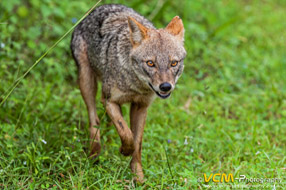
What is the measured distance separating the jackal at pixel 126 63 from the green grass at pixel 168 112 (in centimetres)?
32

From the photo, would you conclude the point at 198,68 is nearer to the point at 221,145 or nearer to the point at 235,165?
the point at 221,145

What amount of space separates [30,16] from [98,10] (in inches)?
120

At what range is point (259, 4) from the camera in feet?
40.1

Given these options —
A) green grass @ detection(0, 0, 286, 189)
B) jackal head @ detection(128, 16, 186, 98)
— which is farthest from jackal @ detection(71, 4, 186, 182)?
green grass @ detection(0, 0, 286, 189)

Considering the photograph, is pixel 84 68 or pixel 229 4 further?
pixel 229 4

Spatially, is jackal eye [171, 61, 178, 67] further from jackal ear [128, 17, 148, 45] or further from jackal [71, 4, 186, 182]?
jackal ear [128, 17, 148, 45]

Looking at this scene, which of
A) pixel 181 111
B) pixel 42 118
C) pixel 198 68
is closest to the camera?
pixel 42 118

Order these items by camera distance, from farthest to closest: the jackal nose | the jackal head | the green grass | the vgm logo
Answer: the green grass
the vgm logo
the jackal head
the jackal nose

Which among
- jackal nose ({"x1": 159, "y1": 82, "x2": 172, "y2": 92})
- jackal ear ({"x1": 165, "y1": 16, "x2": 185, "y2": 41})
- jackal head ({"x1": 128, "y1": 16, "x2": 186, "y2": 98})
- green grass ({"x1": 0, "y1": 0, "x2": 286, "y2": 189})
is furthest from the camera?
jackal ear ({"x1": 165, "y1": 16, "x2": 185, "y2": 41})

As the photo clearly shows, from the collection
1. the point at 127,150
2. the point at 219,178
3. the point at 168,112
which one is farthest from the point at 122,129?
the point at 168,112

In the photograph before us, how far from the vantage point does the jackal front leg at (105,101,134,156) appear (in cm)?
517

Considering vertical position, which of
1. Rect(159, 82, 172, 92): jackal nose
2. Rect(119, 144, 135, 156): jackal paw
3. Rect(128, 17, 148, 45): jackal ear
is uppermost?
Rect(128, 17, 148, 45): jackal ear

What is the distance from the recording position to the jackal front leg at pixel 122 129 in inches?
203

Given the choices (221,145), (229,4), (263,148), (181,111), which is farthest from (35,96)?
(229,4)
